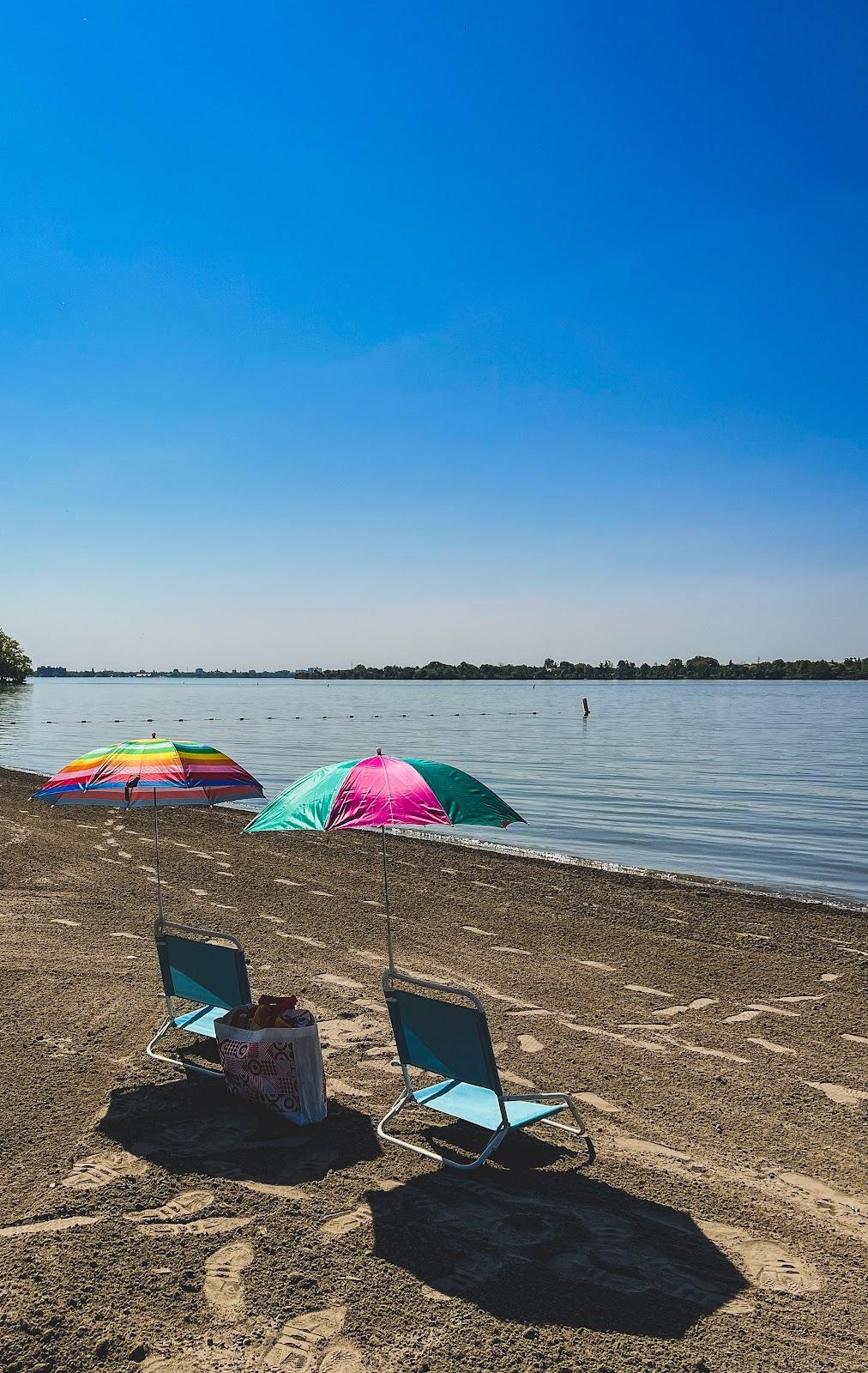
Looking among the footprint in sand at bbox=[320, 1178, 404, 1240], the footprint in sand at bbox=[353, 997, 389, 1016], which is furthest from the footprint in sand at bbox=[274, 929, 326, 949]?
the footprint in sand at bbox=[320, 1178, 404, 1240]

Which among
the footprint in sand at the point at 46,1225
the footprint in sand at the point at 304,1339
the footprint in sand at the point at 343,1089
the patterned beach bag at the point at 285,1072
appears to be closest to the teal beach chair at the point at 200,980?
the patterned beach bag at the point at 285,1072

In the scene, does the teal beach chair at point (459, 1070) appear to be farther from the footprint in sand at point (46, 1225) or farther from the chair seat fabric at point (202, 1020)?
the footprint in sand at point (46, 1225)

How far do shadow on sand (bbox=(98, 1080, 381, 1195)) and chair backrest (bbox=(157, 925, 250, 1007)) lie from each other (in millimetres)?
592

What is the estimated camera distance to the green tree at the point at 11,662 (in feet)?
480

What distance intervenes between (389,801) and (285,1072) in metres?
1.67

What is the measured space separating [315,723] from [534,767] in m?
28.5

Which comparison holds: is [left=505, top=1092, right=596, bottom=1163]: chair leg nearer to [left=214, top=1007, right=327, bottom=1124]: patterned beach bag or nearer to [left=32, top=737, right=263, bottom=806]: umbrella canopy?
[left=214, top=1007, right=327, bottom=1124]: patterned beach bag

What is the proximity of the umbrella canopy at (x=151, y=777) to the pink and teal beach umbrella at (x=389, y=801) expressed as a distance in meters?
0.86

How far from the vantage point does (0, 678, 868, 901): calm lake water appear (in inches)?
691

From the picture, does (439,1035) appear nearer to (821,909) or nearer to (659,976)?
(659,976)

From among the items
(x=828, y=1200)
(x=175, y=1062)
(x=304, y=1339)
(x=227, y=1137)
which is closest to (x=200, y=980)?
(x=175, y=1062)

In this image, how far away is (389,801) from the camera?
5.05 meters

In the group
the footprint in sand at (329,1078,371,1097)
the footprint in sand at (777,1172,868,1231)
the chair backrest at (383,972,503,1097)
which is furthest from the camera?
the footprint in sand at (329,1078,371,1097)

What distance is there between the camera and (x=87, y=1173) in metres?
4.70
